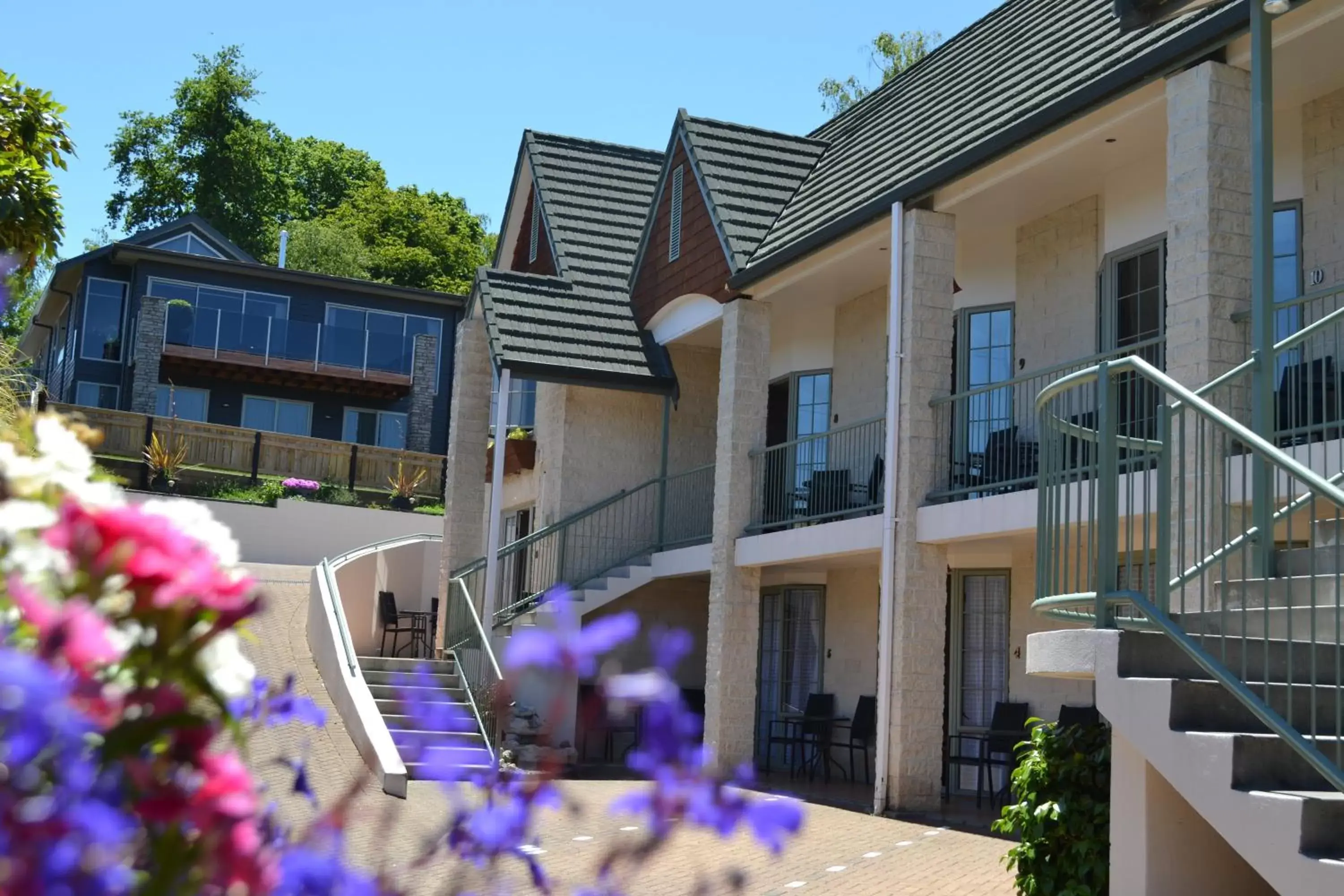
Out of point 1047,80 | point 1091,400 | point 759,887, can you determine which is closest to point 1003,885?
point 759,887

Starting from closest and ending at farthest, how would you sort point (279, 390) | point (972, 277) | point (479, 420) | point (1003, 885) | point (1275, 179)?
1. point (1003, 885)
2. point (1275, 179)
3. point (972, 277)
4. point (479, 420)
5. point (279, 390)

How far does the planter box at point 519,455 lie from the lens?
2300 cm

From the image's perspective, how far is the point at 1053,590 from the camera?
8469mm

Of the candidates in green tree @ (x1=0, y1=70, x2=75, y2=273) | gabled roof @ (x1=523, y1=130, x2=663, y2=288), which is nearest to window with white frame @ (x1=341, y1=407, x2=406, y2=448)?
gabled roof @ (x1=523, y1=130, x2=663, y2=288)

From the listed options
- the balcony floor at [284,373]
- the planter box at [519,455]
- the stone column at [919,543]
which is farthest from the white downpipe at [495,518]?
the balcony floor at [284,373]

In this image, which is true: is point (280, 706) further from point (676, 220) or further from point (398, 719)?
point (676, 220)

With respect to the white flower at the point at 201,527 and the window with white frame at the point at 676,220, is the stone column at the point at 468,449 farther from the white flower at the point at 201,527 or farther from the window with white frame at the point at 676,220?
the white flower at the point at 201,527

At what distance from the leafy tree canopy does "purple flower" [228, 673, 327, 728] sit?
58.8m

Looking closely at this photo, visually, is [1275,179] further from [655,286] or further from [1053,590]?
[655,286]

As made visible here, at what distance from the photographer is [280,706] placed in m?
1.67

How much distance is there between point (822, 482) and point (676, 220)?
472 centimetres

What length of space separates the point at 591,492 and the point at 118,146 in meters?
47.9

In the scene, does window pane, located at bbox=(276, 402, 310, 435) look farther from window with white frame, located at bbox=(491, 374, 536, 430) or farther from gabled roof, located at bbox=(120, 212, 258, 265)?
window with white frame, located at bbox=(491, 374, 536, 430)

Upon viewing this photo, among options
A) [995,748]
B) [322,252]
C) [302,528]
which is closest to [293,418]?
[302,528]
